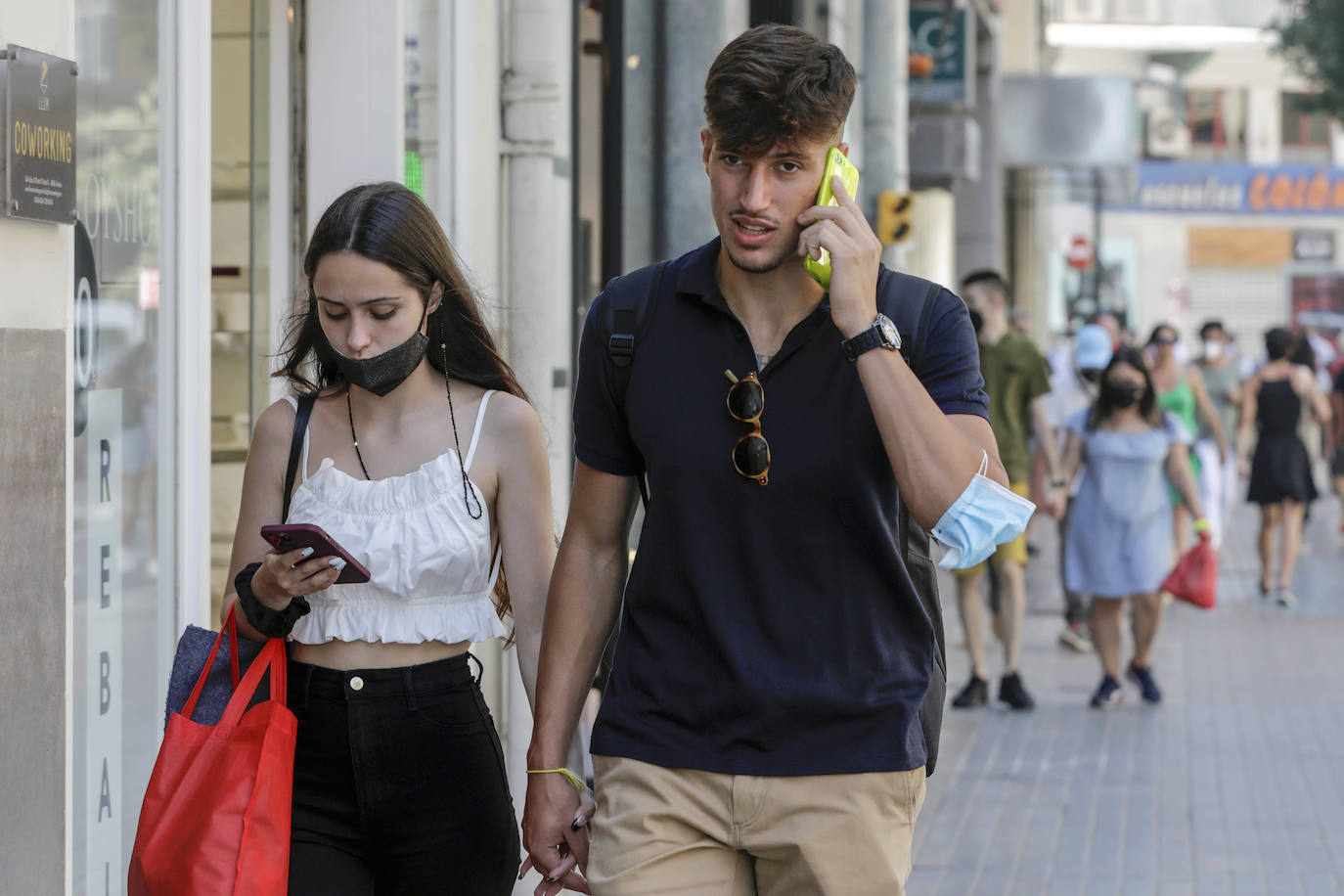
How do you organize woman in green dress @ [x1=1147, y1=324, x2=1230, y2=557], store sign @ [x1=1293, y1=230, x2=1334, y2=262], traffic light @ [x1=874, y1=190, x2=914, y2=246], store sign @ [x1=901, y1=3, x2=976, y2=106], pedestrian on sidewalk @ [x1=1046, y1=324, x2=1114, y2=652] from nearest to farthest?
pedestrian on sidewalk @ [x1=1046, y1=324, x2=1114, y2=652]
woman in green dress @ [x1=1147, y1=324, x2=1230, y2=557]
traffic light @ [x1=874, y1=190, x2=914, y2=246]
store sign @ [x1=901, y1=3, x2=976, y2=106]
store sign @ [x1=1293, y1=230, x2=1334, y2=262]

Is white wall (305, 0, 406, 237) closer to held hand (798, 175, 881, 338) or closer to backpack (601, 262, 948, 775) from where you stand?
backpack (601, 262, 948, 775)

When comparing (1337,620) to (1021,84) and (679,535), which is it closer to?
(679,535)

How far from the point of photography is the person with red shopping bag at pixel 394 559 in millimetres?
3260

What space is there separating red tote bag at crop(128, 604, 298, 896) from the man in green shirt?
293 inches

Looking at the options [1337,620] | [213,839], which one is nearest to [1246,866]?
[213,839]

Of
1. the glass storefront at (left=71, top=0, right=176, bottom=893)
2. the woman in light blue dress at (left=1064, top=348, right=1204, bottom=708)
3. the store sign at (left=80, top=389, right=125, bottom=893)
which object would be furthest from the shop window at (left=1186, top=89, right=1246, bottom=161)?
the store sign at (left=80, top=389, right=125, bottom=893)

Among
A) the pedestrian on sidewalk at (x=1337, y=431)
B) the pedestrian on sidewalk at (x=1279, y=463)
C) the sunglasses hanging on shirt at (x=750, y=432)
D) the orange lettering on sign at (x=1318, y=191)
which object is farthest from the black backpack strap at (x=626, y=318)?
the orange lettering on sign at (x=1318, y=191)

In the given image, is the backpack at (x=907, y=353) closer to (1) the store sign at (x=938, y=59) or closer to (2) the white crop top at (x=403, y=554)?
(2) the white crop top at (x=403, y=554)

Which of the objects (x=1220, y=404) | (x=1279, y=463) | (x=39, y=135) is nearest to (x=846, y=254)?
(x=39, y=135)

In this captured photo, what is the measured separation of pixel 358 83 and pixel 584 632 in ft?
10.4

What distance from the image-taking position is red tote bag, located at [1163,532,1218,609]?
10258mm

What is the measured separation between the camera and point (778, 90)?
9.43 feet

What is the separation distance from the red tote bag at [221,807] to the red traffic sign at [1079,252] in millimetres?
31391

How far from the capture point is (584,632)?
126 inches
